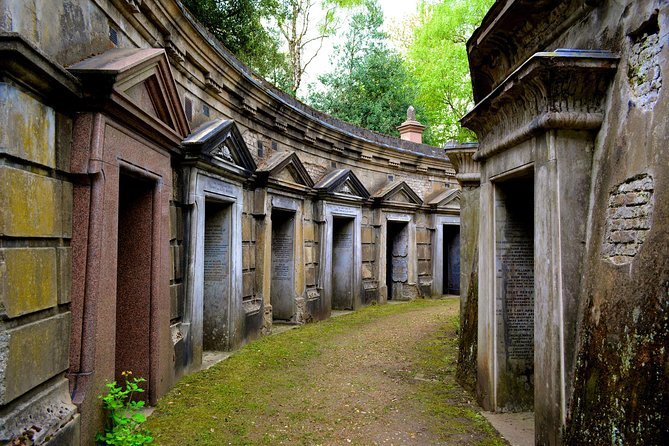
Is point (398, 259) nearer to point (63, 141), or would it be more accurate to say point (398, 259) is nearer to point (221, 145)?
point (221, 145)

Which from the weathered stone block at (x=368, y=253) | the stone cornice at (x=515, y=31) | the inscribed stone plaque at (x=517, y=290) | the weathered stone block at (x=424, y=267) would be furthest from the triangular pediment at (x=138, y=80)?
the weathered stone block at (x=424, y=267)

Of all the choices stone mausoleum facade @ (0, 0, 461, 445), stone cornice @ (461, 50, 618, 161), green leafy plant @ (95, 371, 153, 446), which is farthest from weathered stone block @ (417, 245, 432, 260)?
green leafy plant @ (95, 371, 153, 446)

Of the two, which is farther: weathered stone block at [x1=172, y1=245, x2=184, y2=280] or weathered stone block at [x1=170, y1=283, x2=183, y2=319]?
weathered stone block at [x1=172, y1=245, x2=184, y2=280]

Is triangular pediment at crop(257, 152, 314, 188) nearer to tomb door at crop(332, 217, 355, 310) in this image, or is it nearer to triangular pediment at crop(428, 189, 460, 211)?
tomb door at crop(332, 217, 355, 310)

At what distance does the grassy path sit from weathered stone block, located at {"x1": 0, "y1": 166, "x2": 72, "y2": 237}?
2044 mm

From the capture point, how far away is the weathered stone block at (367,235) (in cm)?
1332

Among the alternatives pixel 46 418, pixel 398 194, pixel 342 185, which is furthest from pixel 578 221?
pixel 398 194

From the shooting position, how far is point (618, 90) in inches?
139

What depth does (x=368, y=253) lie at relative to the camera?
13.5m

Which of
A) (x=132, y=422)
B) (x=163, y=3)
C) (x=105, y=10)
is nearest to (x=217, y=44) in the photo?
(x=163, y=3)

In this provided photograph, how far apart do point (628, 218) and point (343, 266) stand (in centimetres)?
973

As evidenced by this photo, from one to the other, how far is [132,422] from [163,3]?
4365mm

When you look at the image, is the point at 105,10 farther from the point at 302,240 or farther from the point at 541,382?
the point at 302,240

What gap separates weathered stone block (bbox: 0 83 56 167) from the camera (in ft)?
9.70
